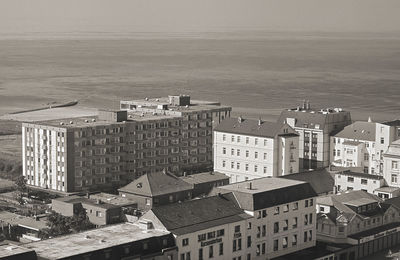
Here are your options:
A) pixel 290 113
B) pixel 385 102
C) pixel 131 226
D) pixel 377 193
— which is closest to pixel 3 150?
pixel 290 113

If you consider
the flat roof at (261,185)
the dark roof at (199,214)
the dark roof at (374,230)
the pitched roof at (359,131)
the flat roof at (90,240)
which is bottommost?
the dark roof at (374,230)

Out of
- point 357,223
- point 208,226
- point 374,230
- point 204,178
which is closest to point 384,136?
→ point 204,178

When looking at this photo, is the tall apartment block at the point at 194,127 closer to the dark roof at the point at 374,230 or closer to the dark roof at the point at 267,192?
the dark roof at the point at 374,230

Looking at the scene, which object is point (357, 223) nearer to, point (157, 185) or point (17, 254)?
point (157, 185)

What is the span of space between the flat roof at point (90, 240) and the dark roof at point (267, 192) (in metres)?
2.98

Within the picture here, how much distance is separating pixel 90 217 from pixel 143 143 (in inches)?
355

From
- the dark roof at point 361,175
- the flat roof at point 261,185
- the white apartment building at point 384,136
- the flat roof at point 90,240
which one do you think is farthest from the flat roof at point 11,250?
the white apartment building at point 384,136

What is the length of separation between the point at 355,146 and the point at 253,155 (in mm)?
4440

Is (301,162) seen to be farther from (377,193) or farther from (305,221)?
(305,221)

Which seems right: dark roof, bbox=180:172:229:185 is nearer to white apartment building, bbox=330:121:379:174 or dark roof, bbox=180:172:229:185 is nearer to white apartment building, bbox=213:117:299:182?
white apartment building, bbox=213:117:299:182

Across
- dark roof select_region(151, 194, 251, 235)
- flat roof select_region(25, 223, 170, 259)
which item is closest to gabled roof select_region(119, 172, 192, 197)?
dark roof select_region(151, 194, 251, 235)

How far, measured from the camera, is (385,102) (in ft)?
226

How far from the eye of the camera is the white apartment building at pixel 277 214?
2291 centimetres

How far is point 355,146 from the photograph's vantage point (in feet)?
118
